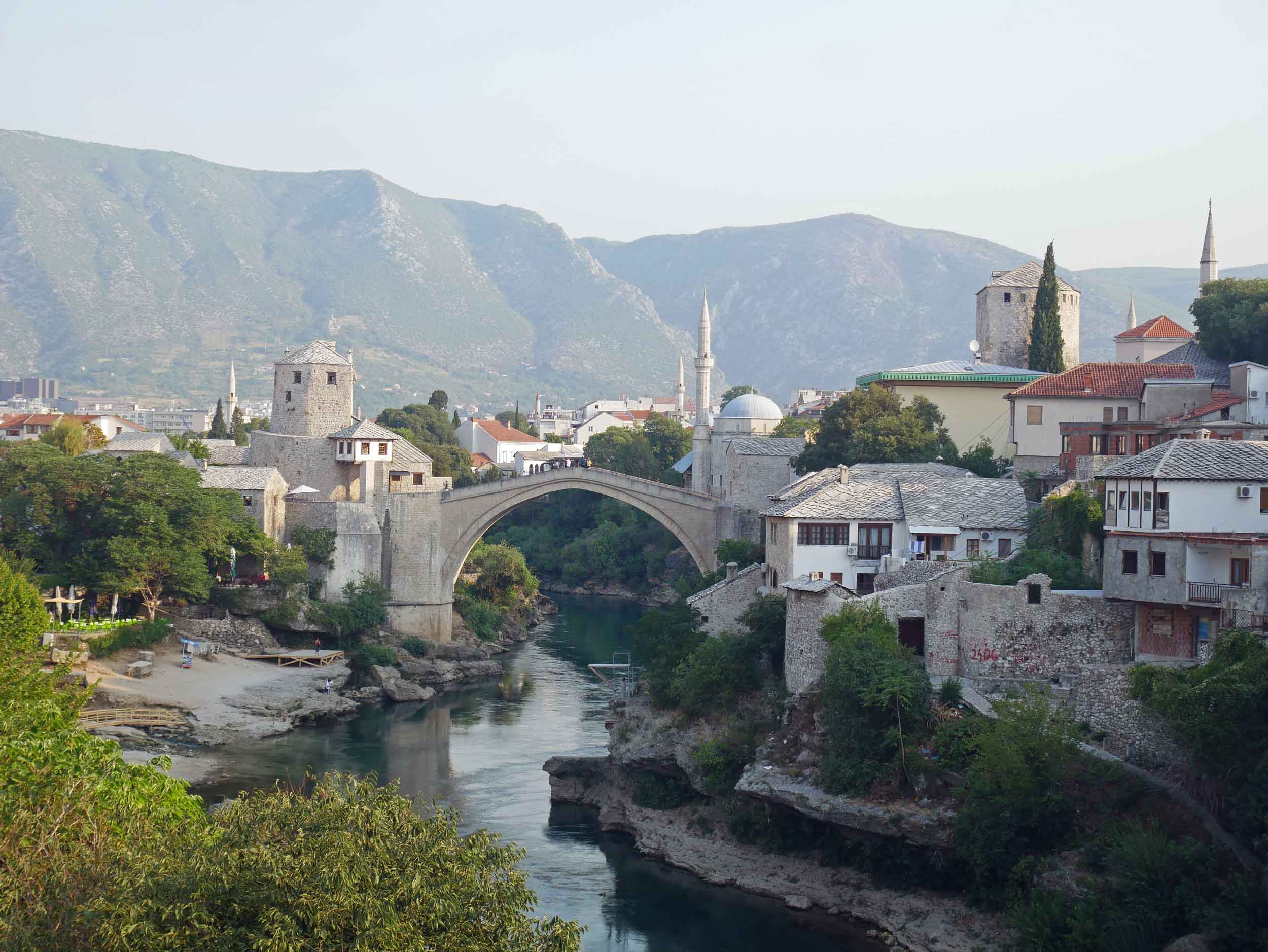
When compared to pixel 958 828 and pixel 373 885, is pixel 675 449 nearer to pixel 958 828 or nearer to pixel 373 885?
pixel 958 828

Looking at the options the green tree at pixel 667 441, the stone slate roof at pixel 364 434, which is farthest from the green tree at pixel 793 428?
the green tree at pixel 667 441

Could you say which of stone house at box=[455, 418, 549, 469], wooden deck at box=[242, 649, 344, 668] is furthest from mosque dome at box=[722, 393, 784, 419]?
stone house at box=[455, 418, 549, 469]

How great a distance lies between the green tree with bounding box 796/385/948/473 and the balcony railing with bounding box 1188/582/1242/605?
16.0 m

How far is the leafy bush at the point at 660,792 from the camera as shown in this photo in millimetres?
31672

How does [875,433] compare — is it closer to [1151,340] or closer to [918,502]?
[918,502]

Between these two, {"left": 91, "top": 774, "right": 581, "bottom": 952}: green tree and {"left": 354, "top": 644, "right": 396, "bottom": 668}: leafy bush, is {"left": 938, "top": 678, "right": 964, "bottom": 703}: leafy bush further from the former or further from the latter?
{"left": 354, "top": 644, "right": 396, "bottom": 668}: leafy bush

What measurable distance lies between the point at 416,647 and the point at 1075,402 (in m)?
22.5

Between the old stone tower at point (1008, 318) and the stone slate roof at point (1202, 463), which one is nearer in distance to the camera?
the stone slate roof at point (1202, 463)

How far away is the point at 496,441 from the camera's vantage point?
347 ft

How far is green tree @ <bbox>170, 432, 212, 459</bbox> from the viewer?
60750 millimetres

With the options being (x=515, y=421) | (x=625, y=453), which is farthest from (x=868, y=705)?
(x=515, y=421)

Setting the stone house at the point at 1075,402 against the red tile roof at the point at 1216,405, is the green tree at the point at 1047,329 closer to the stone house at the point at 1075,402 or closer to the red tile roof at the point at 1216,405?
the stone house at the point at 1075,402

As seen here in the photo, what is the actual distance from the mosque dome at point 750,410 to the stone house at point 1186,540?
3324 centimetres

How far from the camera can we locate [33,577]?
43969mm
